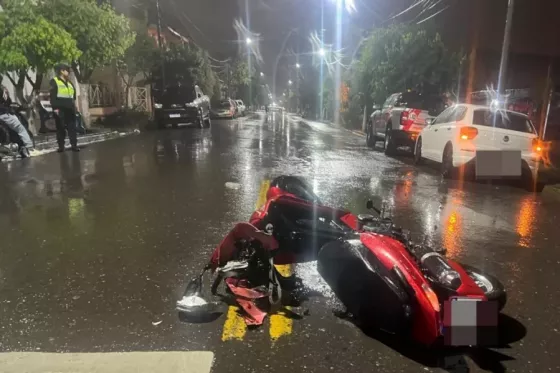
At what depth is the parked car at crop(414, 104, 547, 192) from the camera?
8.99 meters

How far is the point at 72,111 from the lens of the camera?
41.4 ft

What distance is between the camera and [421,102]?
593 inches

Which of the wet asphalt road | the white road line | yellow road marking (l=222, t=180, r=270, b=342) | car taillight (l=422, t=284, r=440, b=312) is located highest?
car taillight (l=422, t=284, r=440, b=312)

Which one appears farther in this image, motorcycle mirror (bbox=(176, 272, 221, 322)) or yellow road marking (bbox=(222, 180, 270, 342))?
motorcycle mirror (bbox=(176, 272, 221, 322))

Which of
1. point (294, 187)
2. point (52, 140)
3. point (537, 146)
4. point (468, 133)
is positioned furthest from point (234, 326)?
point (52, 140)

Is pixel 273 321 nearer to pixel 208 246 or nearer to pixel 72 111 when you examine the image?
pixel 208 246

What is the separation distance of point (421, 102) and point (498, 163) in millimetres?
6077

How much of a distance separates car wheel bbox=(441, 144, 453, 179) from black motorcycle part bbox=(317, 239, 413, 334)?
7.14 meters

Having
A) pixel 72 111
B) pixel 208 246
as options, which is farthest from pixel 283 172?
pixel 72 111

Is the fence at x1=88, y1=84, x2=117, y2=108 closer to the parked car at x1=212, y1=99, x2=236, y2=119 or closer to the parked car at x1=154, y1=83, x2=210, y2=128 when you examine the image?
the parked car at x1=154, y1=83, x2=210, y2=128

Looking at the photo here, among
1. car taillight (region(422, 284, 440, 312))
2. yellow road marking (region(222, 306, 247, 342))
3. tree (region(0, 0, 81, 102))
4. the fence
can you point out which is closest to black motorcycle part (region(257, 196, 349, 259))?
yellow road marking (region(222, 306, 247, 342))

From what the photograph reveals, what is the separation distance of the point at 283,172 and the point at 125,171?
10.7 feet

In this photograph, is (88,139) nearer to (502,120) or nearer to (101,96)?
(502,120)

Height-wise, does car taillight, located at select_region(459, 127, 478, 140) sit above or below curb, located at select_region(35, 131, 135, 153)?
above
